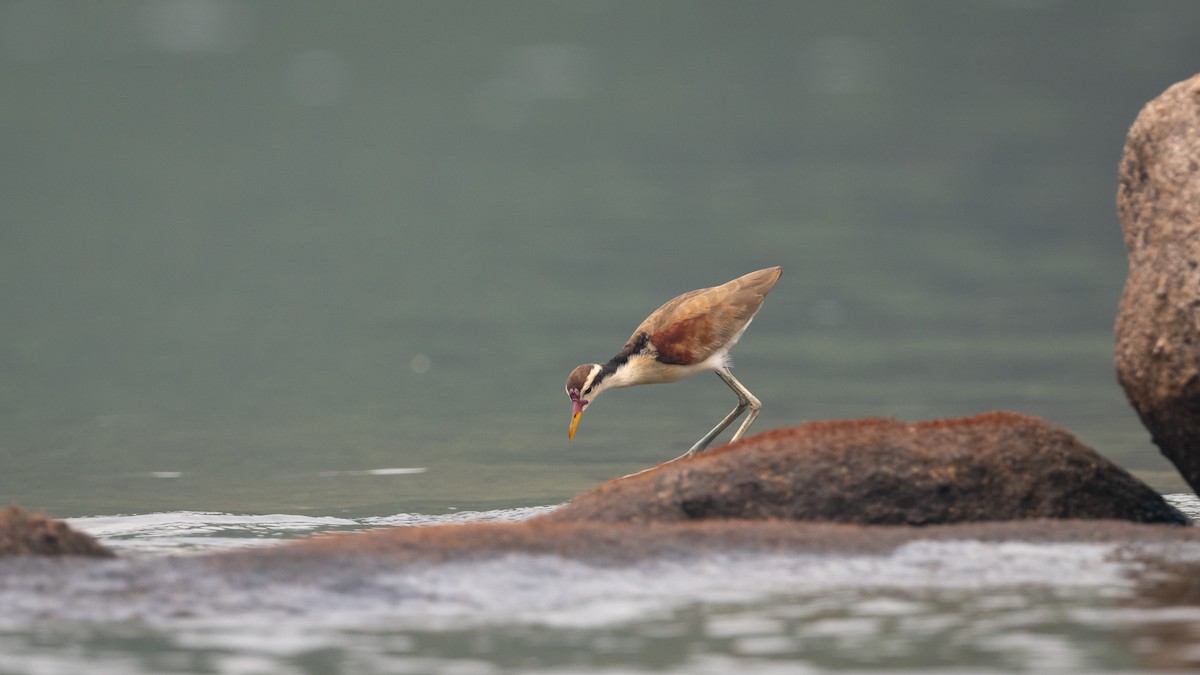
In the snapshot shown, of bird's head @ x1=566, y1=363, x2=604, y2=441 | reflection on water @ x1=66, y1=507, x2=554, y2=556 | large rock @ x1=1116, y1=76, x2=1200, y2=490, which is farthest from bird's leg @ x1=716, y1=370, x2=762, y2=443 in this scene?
large rock @ x1=1116, y1=76, x2=1200, y2=490

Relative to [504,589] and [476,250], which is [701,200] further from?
[504,589]

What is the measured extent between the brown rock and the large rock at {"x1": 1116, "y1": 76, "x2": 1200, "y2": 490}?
4.67 m

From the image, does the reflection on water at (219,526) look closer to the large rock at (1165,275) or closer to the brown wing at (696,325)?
the brown wing at (696,325)

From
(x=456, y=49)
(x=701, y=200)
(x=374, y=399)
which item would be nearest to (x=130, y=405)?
(x=374, y=399)

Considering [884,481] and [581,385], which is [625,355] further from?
[884,481]

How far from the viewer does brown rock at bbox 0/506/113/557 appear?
273 inches

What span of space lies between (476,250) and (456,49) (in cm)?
2651

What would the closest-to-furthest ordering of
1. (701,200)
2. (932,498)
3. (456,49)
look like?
(932,498) < (701,200) < (456,49)

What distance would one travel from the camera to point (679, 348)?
11.4 meters

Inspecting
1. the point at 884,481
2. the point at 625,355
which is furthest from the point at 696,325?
the point at 884,481

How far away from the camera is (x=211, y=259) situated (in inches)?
1287

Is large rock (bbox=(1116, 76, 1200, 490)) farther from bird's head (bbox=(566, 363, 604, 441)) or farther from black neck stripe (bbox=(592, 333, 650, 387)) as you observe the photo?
bird's head (bbox=(566, 363, 604, 441))

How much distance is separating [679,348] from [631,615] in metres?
5.13

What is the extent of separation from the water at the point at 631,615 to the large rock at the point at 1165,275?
120 centimetres
